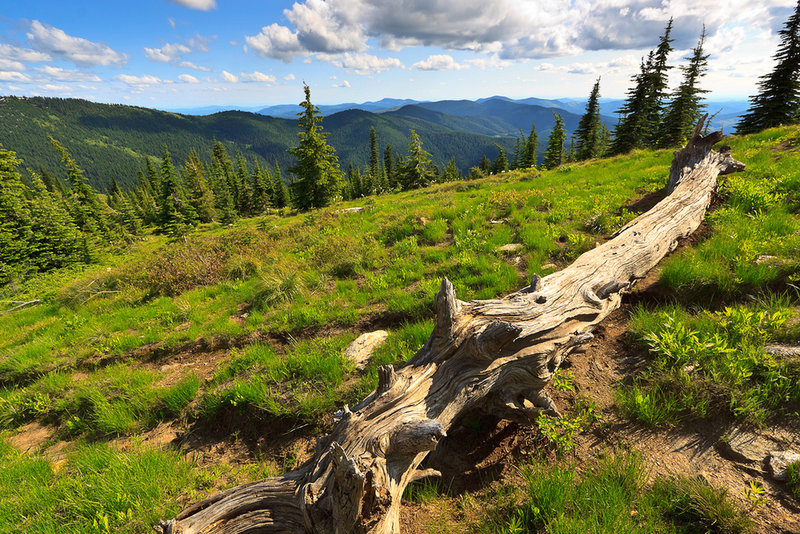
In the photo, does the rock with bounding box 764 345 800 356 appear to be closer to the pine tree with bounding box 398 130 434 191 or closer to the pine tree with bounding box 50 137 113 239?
the pine tree with bounding box 398 130 434 191

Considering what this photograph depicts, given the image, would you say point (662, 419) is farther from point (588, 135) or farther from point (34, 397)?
point (588, 135)

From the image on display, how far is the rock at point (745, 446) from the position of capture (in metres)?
2.87

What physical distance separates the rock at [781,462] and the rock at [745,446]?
0.22 feet

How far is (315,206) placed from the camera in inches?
1508

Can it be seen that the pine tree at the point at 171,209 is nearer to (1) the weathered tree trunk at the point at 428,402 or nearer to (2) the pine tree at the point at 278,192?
(2) the pine tree at the point at 278,192

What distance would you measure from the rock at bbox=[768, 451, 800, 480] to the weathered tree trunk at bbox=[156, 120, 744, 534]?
1726 mm

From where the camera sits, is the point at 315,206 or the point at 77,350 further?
the point at 315,206

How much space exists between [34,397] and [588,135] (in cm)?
5573

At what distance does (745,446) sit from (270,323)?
23.8ft

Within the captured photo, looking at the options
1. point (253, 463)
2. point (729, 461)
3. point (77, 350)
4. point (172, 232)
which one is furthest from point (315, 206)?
point (729, 461)

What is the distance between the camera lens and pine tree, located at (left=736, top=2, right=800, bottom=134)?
25.6 m

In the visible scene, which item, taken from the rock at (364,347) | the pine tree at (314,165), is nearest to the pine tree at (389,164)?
the pine tree at (314,165)

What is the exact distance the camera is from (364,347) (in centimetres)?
554

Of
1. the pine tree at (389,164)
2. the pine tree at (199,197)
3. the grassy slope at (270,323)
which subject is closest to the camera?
the grassy slope at (270,323)
